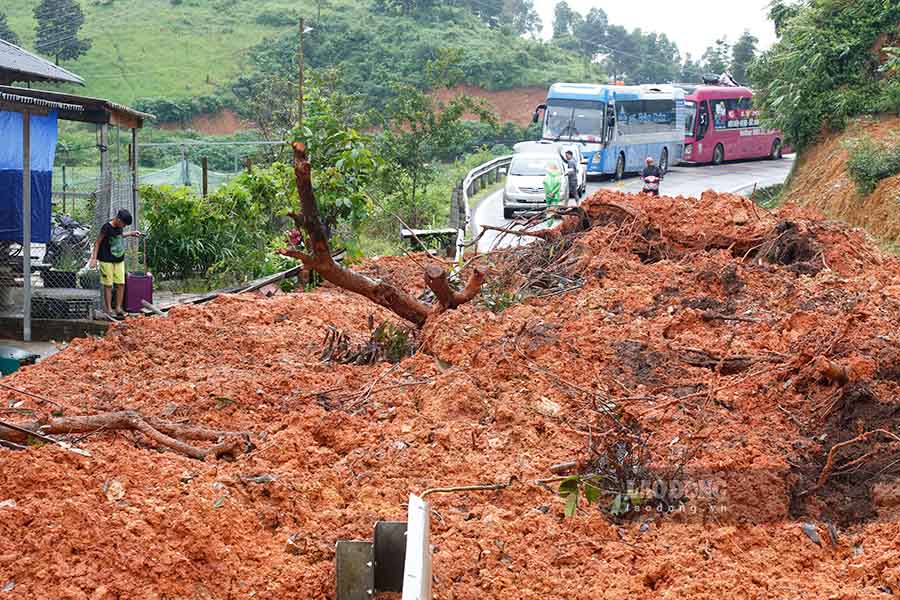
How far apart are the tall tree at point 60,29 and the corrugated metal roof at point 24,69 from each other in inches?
1587

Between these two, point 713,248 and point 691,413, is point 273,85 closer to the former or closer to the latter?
point 713,248

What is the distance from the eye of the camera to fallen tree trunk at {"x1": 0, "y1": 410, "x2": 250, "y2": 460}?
6953 mm

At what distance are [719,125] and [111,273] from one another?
32289mm

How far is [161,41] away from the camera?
6756 centimetres

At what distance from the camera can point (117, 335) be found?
1132 centimetres

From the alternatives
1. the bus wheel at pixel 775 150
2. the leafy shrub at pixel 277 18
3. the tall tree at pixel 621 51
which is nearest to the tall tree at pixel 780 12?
the bus wheel at pixel 775 150

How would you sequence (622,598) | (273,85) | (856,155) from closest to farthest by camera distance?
1. (622,598)
2. (856,155)
3. (273,85)

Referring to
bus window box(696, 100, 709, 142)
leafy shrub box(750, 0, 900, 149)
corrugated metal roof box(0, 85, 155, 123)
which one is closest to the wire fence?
corrugated metal roof box(0, 85, 155, 123)

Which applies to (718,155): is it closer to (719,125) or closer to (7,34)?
(719,125)

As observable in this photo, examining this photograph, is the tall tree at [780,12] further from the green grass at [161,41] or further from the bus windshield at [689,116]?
the green grass at [161,41]

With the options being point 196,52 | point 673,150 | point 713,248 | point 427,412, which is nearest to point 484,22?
point 196,52

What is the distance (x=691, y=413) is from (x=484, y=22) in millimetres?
84885

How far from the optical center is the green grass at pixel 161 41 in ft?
196

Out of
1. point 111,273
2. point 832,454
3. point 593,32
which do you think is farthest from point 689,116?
point 593,32
